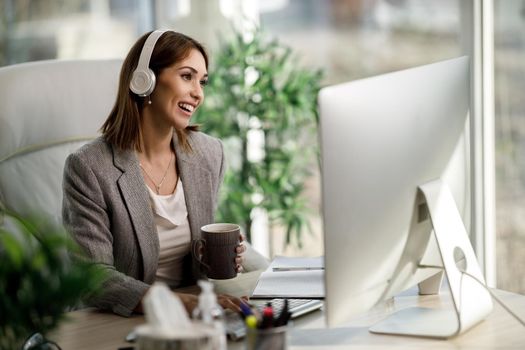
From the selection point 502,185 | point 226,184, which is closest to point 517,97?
point 502,185

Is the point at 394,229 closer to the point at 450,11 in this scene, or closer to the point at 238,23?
the point at 450,11

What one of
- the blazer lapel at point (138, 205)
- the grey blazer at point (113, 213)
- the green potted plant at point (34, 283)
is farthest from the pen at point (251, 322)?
the blazer lapel at point (138, 205)

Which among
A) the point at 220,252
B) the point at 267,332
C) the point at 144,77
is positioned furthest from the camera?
the point at 144,77

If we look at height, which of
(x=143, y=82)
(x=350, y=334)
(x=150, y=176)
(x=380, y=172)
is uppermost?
(x=143, y=82)

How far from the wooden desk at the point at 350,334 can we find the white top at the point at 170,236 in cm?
30

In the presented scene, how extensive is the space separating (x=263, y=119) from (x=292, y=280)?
1.50 meters

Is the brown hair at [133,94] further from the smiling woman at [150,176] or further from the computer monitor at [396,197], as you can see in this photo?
the computer monitor at [396,197]

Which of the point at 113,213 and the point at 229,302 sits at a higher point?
the point at 113,213

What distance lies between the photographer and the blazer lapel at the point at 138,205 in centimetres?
Answer: 199

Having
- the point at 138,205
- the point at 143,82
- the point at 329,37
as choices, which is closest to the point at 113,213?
the point at 138,205

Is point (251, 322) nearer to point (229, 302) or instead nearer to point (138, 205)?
point (229, 302)

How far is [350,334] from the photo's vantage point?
64.4 inches

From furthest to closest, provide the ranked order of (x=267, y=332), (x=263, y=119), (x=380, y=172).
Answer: (x=263, y=119) → (x=380, y=172) → (x=267, y=332)

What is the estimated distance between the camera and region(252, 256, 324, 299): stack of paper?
5.89 feet
